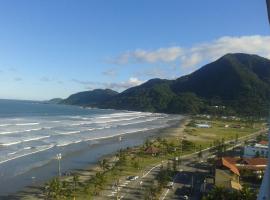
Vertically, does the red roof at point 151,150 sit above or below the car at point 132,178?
above

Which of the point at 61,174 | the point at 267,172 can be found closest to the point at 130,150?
the point at 61,174

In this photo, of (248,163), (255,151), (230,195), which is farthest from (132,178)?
(255,151)

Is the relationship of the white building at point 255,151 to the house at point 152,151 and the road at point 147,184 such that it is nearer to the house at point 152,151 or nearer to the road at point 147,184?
the road at point 147,184

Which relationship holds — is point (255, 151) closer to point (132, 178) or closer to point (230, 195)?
point (132, 178)

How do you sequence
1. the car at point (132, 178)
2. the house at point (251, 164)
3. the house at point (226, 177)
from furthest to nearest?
the house at point (251, 164) → the car at point (132, 178) → the house at point (226, 177)

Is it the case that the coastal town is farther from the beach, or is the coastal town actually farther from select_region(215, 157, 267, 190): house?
the beach

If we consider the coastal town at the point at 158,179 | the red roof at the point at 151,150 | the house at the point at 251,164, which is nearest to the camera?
the coastal town at the point at 158,179

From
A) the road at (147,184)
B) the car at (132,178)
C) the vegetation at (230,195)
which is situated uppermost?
the vegetation at (230,195)

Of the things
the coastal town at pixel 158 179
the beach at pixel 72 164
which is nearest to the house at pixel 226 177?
the coastal town at pixel 158 179

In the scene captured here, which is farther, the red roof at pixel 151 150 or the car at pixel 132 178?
the red roof at pixel 151 150
